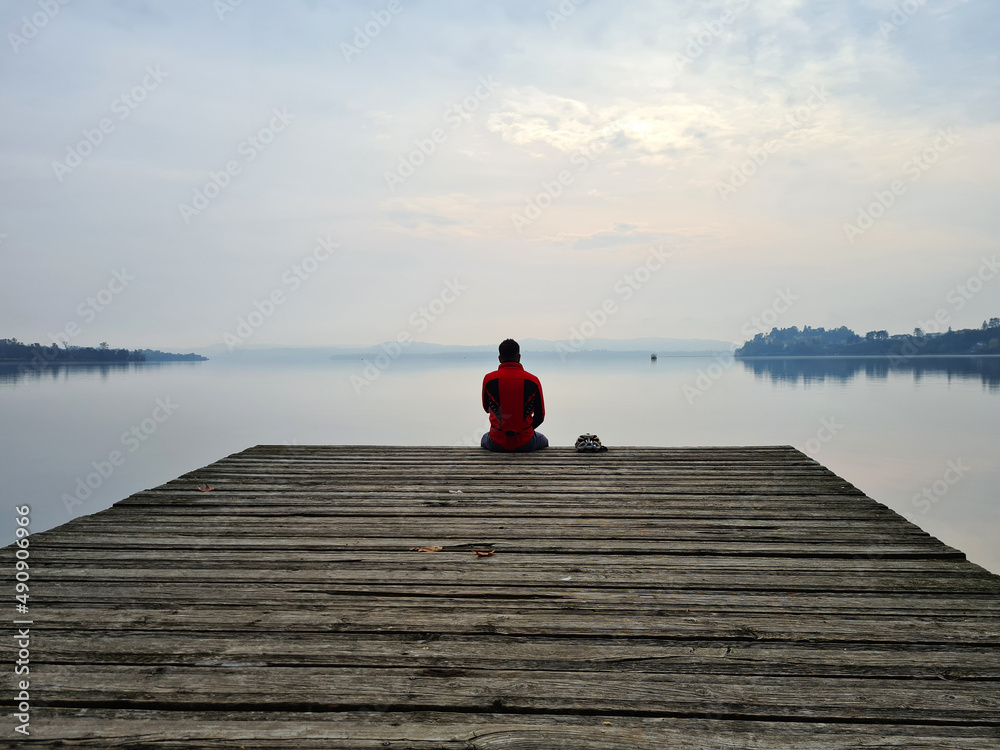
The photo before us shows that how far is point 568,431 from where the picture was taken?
19828mm

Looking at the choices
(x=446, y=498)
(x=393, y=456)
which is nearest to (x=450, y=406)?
(x=393, y=456)

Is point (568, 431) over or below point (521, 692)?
over

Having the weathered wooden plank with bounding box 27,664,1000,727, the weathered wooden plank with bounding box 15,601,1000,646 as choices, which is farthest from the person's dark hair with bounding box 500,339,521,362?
the weathered wooden plank with bounding box 27,664,1000,727

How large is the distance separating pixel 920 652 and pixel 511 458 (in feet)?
16.1

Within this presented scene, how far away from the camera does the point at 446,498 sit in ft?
17.3

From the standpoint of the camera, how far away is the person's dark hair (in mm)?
6969

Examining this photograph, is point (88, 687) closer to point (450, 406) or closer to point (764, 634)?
point (764, 634)

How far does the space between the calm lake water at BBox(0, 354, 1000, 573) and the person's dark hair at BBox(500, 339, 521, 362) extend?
8340mm
